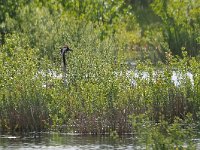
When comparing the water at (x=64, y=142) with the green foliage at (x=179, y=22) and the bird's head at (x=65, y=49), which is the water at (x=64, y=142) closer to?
the bird's head at (x=65, y=49)

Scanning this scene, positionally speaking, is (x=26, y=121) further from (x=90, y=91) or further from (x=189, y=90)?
(x=189, y=90)

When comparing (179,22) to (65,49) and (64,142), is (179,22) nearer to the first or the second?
(65,49)

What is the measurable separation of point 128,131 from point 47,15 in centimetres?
1190

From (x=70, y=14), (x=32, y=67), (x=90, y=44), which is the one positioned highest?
(x=70, y=14)

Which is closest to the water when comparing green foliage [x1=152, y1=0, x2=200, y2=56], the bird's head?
the bird's head

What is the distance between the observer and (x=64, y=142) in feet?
54.0

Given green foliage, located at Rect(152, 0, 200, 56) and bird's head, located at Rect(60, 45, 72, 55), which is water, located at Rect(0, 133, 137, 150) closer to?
bird's head, located at Rect(60, 45, 72, 55)

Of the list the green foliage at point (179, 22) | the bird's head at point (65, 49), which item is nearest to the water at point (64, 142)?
the bird's head at point (65, 49)

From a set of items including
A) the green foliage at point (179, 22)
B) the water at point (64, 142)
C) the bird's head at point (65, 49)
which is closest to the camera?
the water at point (64, 142)

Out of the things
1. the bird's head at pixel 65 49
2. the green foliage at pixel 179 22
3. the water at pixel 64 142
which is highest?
the green foliage at pixel 179 22

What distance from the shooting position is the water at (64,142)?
15922mm

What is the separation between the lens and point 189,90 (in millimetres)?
17922

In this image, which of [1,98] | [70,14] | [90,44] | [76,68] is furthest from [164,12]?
[1,98]

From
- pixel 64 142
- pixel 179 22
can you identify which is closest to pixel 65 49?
pixel 64 142
